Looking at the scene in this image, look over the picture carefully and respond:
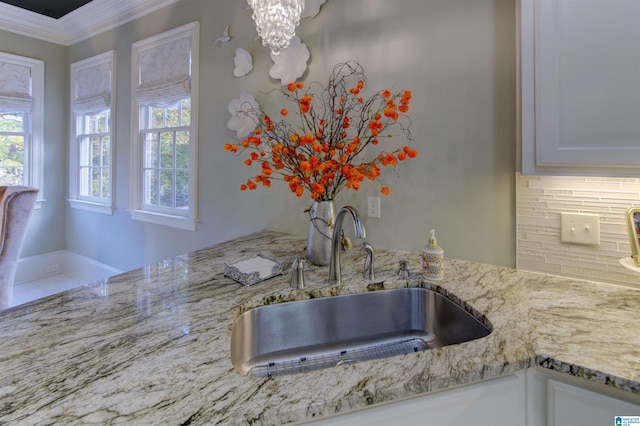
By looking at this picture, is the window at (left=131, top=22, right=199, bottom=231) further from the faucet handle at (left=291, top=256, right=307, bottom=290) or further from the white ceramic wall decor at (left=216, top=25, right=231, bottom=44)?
the faucet handle at (left=291, top=256, right=307, bottom=290)

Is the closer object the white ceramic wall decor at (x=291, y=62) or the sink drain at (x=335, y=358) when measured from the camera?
the sink drain at (x=335, y=358)

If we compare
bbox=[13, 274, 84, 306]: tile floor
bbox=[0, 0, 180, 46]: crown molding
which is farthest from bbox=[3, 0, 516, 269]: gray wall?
bbox=[13, 274, 84, 306]: tile floor

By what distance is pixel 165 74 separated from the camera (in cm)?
290

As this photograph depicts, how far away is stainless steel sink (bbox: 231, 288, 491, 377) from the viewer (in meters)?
1.07

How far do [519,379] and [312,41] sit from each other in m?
1.95

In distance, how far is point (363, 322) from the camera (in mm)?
1241

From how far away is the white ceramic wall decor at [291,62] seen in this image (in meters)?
2.05

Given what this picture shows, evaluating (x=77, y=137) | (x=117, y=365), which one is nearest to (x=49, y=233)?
(x=77, y=137)

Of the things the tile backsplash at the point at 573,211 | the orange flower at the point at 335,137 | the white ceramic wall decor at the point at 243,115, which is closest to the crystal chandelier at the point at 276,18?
the orange flower at the point at 335,137

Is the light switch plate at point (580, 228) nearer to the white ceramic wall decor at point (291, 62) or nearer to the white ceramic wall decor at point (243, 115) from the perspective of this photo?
the white ceramic wall decor at point (291, 62)

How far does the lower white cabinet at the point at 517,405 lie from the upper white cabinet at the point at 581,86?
63 centimetres

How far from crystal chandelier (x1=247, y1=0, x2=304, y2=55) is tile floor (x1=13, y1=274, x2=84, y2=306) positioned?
11.1ft

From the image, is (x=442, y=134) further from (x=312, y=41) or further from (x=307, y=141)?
(x=312, y=41)

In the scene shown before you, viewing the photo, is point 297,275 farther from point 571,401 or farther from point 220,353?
point 571,401
